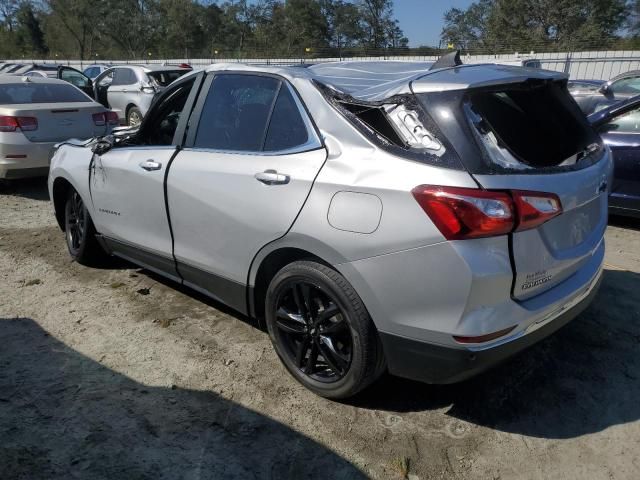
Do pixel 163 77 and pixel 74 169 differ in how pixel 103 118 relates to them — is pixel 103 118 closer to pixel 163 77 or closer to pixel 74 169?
pixel 74 169

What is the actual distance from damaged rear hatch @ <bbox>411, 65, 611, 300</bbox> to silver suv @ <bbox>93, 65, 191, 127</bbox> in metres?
10.8

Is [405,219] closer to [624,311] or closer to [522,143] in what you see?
[522,143]

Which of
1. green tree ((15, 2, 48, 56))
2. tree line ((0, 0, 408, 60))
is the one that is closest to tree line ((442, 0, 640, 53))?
tree line ((0, 0, 408, 60))

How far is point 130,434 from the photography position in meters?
2.61

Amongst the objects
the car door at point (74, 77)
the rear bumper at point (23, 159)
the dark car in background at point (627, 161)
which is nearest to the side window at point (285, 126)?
the dark car in background at point (627, 161)

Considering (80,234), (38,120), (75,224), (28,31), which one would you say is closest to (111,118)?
(38,120)

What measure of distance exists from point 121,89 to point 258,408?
39.6 ft

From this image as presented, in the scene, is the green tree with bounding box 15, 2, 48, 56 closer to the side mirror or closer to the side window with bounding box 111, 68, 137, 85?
the side window with bounding box 111, 68, 137, 85

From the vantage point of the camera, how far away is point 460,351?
2.28 m

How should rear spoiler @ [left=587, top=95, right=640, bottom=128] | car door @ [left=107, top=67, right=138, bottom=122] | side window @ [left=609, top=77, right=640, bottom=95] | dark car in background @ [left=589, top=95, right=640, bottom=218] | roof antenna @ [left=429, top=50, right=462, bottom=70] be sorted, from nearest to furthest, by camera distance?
roof antenna @ [left=429, top=50, right=462, bottom=70], rear spoiler @ [left=587, top=95, right=640, bottom=128], dark car in background @ [left=589, top=95, right=640, bottom=218], side window @ [left=609, top=77, right=640, bottom=95], car door @ [left=107, top=67, right=138, bottom=122]

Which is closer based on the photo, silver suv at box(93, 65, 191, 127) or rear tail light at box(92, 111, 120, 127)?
rear tail light at box(92, 111, 120, 127)

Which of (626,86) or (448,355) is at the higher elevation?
(626,86)

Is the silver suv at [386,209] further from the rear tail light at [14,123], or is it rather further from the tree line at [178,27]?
the tree line at [178,27]

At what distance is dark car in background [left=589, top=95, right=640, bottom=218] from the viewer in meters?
5.41
